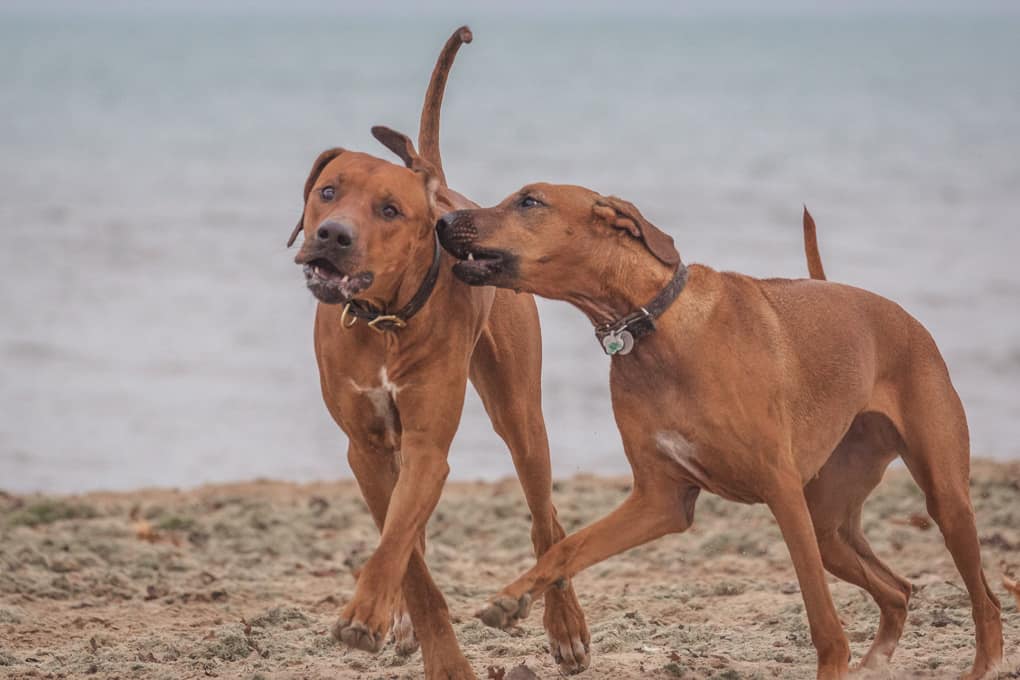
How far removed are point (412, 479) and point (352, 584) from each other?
2597 millimetres

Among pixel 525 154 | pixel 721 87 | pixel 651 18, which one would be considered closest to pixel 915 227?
pixel 525 154

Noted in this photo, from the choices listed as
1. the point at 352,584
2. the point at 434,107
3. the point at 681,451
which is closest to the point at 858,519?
the point at 681,451

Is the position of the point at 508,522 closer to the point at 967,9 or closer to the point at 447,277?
the point at 447,277

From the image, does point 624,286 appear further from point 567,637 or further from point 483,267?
point 567,637

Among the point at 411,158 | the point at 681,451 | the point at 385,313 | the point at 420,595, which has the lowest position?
the point at 420,595

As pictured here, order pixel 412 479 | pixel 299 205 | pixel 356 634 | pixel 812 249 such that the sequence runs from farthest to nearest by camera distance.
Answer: pixel 299 205 → pixel 812 249 → pixel 412 479 → pixel 356 634

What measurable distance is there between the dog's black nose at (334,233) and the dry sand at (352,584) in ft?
5.82

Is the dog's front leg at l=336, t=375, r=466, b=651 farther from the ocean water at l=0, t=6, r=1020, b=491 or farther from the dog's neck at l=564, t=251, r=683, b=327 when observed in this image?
the ocean water at l=0, t=6, r=1020, b=491

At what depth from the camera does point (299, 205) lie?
1045 inches

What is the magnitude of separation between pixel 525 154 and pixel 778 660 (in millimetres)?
26521

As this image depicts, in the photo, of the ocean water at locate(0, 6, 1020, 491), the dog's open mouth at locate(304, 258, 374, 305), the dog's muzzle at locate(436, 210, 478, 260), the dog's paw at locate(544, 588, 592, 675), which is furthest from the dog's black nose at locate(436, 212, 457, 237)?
the ocean water at locate(0, 6, 1020, 491)

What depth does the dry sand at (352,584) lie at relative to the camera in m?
6.61

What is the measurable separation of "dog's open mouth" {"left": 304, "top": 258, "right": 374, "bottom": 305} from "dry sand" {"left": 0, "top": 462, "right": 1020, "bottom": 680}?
5.29ft

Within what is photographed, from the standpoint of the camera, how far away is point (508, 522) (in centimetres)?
946
